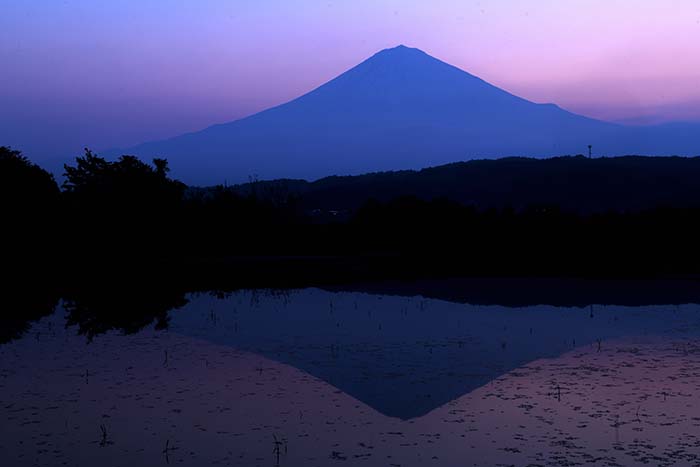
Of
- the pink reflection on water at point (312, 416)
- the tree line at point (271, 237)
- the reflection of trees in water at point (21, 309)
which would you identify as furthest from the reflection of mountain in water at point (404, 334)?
the tree line at point (271, 237)

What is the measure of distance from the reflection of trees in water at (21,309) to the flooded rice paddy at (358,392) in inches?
21.7

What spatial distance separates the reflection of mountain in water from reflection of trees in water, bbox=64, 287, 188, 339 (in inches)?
27.4

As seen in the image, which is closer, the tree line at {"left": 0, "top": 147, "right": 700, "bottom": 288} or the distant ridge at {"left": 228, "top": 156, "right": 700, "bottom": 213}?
the tree line at {"left": 0, "top": 147, "right": 700, "bottom": 288}

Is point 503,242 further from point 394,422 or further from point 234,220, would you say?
point 394,422

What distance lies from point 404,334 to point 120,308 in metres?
8.82

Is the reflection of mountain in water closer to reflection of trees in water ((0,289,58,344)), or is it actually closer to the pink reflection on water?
the pink reflection on water

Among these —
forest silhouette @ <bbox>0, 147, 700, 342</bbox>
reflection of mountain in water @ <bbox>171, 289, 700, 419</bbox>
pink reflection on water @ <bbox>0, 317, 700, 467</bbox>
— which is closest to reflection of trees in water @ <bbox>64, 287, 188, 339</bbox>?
forest silhouette @ <bbox>0, 147, 700, 342</bbox>

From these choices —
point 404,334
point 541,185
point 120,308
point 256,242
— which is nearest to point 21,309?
point 120,308

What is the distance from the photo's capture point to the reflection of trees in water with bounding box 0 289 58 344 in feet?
59.4

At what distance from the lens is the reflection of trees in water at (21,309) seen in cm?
1809

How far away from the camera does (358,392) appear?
12.1 m

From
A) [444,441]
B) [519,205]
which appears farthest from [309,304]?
[519,205]

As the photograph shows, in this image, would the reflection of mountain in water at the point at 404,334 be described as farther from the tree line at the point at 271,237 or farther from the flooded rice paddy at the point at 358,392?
the tree line at the point at 271,237

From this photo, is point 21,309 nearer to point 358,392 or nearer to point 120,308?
point 120,308
